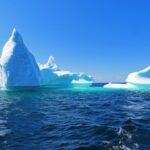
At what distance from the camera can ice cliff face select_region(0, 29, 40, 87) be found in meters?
58.7

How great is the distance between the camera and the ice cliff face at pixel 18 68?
5866 cm

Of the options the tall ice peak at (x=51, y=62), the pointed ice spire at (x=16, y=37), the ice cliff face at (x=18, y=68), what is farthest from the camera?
the tall ice peak at (x=51, y=62)

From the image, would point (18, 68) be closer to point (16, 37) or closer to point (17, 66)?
point (17, 66)

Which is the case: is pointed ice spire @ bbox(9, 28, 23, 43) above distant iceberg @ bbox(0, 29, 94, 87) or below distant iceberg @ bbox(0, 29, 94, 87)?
above

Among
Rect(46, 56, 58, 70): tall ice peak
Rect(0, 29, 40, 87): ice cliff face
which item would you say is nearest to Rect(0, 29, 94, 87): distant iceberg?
Rect(0, 29, 40, 87): ice cliff face

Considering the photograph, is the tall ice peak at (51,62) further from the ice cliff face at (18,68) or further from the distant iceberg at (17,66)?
the ice cliff face at (18,68)

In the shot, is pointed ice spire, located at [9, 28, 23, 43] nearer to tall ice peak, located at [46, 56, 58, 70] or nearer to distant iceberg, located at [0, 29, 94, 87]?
distant iceberg, located at [0, 29, 94, 87]

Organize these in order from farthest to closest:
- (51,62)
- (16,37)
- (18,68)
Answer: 1. (51,62)
2. (16,37)
3. (18,68)

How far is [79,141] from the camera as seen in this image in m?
8.14

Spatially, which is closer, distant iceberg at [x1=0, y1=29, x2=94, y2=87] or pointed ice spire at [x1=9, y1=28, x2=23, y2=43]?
distant iceberg at [x1=0, y1=29, x2=94, y2=87]

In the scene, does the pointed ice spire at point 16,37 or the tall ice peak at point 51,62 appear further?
the tall ice peak at point 51,62

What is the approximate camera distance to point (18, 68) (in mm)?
58875

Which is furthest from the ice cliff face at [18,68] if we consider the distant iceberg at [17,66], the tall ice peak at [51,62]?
the tall ice peak at [51,62]

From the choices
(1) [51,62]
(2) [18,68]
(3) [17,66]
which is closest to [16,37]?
(3) [17,66]
